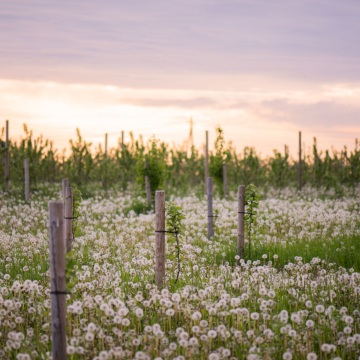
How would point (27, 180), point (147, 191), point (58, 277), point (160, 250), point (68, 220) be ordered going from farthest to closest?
point (27, 180) < point (147, 191) < point (68, 220) < point (160, 250) < point (58, 277)

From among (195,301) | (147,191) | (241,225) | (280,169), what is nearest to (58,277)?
(195,301)

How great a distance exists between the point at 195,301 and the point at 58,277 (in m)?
3.00

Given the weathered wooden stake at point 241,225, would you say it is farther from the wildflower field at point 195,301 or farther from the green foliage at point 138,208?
the green foliage at point 138,208

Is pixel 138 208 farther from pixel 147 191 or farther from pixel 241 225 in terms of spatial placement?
pixel 241 225

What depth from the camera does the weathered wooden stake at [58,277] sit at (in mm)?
6129

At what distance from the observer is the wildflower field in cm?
666

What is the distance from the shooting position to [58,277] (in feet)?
20.6

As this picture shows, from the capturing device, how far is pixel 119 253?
42.7 ft

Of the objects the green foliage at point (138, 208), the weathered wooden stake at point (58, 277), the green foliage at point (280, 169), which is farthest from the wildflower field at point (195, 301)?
the green foliage at point (280, 169)

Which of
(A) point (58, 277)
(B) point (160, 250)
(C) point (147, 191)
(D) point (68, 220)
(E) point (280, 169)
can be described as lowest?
(B) point (160, 250)

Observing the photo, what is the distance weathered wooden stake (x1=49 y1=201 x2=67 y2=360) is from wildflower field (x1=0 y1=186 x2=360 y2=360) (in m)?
0.18

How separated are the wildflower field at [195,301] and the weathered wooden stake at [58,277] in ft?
0.60

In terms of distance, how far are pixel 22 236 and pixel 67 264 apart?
31.3ft

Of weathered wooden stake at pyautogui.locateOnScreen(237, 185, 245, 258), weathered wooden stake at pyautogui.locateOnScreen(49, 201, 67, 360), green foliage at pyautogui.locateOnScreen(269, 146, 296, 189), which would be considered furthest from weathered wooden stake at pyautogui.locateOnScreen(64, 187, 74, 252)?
green foliage at pyautogui.locateOnScreen(269, 146, 296, 189)
